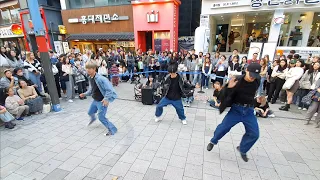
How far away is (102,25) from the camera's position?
54.3ft

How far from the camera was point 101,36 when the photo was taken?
16.5 meters

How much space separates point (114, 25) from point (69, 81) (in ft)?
36.9

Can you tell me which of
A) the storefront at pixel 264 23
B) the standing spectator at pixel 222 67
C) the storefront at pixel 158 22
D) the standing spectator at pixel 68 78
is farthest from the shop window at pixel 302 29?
the standing spectator at pixel 68 78

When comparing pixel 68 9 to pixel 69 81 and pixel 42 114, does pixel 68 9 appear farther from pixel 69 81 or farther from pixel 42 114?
pixel 42 114

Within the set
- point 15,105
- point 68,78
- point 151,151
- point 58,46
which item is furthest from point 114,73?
point 58,46

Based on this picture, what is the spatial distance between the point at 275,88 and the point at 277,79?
36 cm

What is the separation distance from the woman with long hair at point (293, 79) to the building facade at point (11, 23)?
83.8ft

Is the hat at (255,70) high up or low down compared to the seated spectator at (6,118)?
up

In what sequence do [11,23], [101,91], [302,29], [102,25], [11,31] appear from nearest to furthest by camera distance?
1. [101,91]
2. [302,29]
3. [102,25]
4. [11,31]
5. [11,23]

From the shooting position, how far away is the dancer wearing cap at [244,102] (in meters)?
2.78

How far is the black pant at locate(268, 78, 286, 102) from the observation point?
607cm

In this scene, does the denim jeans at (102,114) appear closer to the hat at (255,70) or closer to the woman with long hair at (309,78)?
the hat at (255,70)

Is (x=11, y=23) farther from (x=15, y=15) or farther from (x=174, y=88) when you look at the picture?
(x=174, y=88)

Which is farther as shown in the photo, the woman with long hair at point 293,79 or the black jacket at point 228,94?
the woman with long hair at point 293,79
